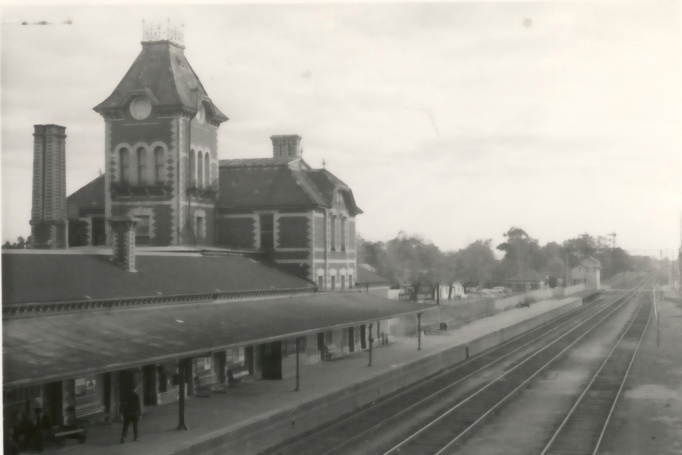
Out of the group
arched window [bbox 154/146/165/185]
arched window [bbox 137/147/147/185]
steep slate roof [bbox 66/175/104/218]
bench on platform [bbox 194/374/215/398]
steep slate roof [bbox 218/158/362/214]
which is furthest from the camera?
steep slate roof [bbox 218/158/362/214]

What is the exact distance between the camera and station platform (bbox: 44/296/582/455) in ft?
56.5

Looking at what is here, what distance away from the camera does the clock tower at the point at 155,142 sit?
107ft

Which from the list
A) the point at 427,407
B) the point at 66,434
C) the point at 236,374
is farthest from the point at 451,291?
the point at 66,434

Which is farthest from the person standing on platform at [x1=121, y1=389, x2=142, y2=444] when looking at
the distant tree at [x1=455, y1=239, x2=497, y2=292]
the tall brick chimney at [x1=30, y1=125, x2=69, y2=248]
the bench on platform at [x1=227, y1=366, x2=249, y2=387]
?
the distant tree at [x1=455, y1=239, x2=497, y2=292]

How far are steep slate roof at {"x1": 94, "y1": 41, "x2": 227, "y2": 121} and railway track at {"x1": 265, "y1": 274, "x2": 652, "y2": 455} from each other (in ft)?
47.0

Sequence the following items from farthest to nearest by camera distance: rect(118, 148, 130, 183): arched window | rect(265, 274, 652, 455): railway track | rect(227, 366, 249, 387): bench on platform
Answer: rect(118, 148, 130, 183): arched window < rect(227, 366, 249, 387): bench on platform < rect(265, 274, 652, 455): railway track

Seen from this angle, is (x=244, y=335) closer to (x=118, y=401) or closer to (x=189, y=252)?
(x=118, y=401)

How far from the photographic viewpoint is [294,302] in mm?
30469

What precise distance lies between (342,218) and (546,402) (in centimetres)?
1609

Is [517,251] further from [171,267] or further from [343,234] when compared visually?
[171,267]

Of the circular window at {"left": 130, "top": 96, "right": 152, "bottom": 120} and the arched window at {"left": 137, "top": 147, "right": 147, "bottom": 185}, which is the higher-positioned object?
the circular window at {"left": 130, "top": 96, "right": 152, "bottom": 120}

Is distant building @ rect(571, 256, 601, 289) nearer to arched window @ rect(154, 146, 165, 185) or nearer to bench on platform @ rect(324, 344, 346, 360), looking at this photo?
bench on platform @ rect(324, 344, 346, 360)

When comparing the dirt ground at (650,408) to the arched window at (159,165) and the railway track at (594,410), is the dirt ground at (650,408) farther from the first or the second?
the arched window at (159,165)

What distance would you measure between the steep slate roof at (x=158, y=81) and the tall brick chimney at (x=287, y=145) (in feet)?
27.6
